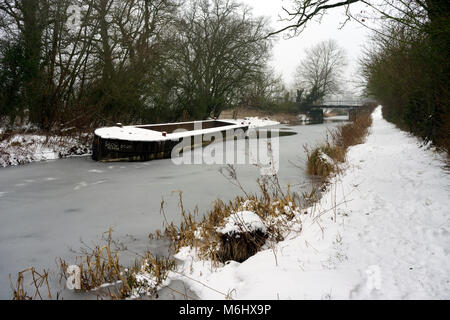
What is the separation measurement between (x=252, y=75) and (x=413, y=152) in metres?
14.8

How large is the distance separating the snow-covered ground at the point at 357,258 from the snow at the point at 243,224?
1.01ft

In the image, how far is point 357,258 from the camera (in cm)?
262

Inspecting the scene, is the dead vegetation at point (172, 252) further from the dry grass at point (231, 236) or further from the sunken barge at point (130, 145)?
the sunken barge at point (130, 145)

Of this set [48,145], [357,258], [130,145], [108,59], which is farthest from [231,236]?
[108,59]

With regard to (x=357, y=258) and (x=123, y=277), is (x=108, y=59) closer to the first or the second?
(x=123, y=277)

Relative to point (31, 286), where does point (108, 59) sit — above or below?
above

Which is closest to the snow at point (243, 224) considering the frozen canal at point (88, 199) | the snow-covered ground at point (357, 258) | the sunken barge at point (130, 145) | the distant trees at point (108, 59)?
the snow-covered ground at point (357, 258)

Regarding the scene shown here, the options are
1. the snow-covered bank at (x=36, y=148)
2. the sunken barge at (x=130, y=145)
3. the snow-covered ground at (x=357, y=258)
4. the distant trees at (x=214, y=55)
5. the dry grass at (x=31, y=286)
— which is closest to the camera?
the snow-covered ground at (x=357, y=258)

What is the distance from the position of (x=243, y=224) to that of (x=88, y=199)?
3.77 metres

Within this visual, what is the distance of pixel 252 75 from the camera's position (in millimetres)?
20672

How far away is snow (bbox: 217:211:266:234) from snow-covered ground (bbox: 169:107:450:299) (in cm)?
31

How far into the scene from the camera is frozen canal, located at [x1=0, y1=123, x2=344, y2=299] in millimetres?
3760

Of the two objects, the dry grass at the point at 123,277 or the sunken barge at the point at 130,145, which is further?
the sunken barge at the point at 130,145

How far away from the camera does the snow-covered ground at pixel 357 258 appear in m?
2.21
